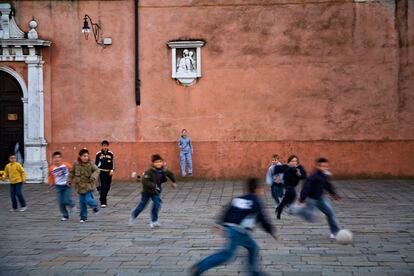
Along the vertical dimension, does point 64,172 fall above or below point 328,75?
below

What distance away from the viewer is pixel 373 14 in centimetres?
1977

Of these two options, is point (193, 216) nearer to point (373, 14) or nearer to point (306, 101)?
point (306, 101)

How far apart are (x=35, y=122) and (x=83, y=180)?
7730 mm

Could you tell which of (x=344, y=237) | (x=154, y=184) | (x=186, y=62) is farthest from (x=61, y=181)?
(x=186, y=62)

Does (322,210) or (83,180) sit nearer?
(322,210)

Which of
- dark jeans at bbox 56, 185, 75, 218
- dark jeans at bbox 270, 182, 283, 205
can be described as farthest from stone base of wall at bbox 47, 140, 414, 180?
dark jeans at bbox 56, 185, 75, 218

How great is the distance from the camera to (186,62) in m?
20.1

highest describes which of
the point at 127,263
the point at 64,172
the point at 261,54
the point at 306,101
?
the point at 261,54

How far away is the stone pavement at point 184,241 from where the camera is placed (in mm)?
8898

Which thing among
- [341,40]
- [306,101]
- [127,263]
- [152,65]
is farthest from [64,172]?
[341,40]

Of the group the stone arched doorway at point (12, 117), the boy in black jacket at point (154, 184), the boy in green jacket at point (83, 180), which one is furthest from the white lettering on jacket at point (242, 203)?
the stone arched doorway at point (12, 117)

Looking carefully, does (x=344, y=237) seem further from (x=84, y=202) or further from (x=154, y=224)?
(x=84, y=202)

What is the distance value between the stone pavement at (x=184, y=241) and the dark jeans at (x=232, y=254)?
0.92 m

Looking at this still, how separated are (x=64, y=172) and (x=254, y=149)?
7.94 metres
